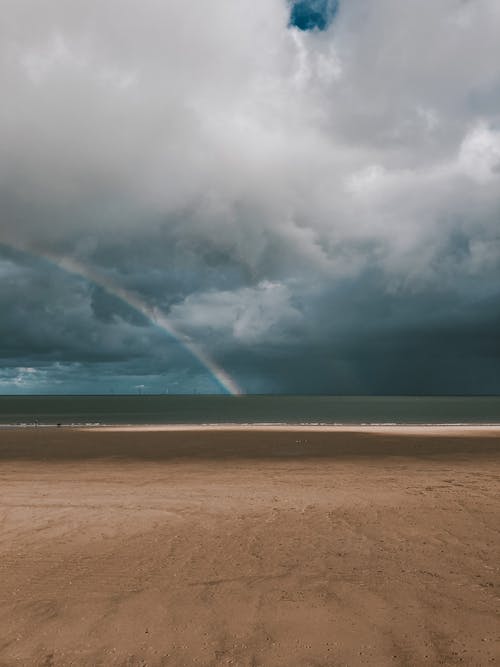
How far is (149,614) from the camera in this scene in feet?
21.7

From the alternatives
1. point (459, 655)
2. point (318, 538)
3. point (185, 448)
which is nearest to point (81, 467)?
point (185, 448)

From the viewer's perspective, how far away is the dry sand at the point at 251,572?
584cm

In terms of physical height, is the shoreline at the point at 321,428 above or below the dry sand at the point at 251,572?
above

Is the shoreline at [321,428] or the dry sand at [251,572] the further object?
the shoreline at [321,428]

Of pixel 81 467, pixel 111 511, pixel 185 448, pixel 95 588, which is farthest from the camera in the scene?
pixel 185 448

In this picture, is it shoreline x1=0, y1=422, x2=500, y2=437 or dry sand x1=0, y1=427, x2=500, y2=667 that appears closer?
dry sand x1=0, y1=427, x2=500, y2=667

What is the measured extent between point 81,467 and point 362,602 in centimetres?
1777

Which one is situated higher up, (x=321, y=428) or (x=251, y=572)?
(x=321, y=428)

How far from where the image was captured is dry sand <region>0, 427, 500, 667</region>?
5.84 meters

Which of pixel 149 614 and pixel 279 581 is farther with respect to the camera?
pixel 279 581

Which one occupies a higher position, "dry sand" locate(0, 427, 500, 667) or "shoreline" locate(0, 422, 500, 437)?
"shoreline" locate(0, 422, 500, 437)

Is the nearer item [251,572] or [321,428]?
[251,572]

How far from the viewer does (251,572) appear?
26.5 feet

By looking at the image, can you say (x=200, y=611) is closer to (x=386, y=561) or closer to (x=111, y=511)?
(x=386, y=561)
